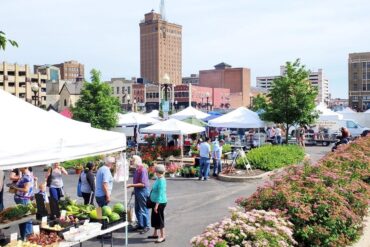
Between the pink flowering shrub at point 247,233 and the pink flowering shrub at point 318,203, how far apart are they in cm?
62

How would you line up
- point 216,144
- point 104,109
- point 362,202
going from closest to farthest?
point 362,202, point 216,144, point 104,109

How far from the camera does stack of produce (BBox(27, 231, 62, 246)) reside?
705cm

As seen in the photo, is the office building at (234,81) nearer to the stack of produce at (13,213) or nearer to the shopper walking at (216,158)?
the shopper walking at (216,158)

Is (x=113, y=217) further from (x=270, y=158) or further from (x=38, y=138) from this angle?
(x=270, y=158)

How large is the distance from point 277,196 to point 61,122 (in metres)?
3.91

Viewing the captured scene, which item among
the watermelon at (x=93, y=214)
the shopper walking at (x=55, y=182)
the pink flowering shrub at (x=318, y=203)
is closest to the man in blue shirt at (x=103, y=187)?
the watermelon at (x=93, y=214)

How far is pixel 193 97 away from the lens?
146625mm

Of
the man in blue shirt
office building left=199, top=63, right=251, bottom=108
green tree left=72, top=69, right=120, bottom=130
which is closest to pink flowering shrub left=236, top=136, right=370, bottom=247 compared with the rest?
the man in blue shirt

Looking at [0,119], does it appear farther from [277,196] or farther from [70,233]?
[277,196]

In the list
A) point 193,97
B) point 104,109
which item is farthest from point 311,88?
point 193,97

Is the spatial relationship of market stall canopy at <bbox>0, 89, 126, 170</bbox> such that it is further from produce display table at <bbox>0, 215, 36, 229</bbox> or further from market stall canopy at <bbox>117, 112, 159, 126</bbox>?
market stall canopy at <bbox>117, 112, 159, 126</bbox>

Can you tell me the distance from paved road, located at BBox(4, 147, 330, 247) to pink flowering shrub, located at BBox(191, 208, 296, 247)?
3.52 m

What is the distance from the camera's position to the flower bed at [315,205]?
6.98 m

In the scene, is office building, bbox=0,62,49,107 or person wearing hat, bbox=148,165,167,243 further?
office building, bbox=0,62,49,107
